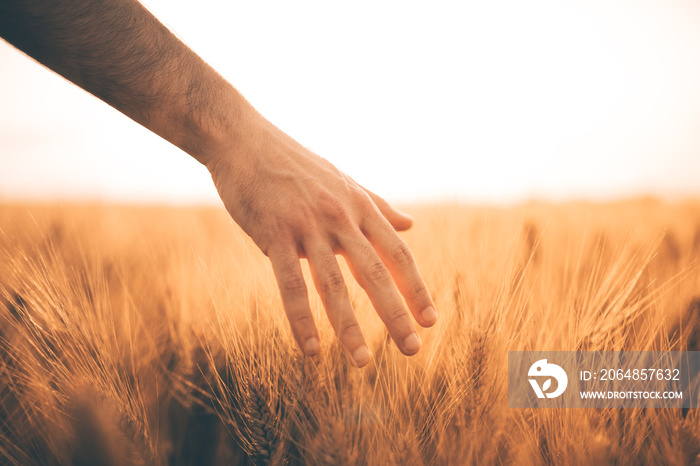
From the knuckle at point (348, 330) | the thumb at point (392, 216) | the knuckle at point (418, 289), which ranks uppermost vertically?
the thumb at point (392, 216)

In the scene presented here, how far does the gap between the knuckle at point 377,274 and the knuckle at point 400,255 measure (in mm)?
69

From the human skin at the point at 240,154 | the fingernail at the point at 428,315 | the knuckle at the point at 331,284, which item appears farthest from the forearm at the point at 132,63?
the fingernail at the point at 428,315

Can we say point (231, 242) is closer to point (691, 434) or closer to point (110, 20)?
point (110, 20)

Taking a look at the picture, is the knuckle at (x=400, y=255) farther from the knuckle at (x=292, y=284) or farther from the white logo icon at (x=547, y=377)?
the white logo icon at (x=547, y=377)

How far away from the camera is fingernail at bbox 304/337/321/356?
800mm

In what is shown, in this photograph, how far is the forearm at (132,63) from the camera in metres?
0.86

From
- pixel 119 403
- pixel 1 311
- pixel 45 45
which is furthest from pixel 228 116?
pixel 1 311

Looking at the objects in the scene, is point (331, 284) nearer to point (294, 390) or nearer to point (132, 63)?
point (294, 390)

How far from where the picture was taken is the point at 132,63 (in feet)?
2.91

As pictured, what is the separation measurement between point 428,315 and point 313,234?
0.32m

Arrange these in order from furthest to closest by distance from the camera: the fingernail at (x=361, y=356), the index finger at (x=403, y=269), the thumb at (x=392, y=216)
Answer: the thumb at (x=392, y=216) → the index finger at (x=403, y=269) → the fingernail at (x=361, y=356)

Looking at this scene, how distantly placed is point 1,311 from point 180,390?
0.69m

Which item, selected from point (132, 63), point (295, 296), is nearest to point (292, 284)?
point (295, 296)

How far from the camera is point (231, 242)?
2.28m
